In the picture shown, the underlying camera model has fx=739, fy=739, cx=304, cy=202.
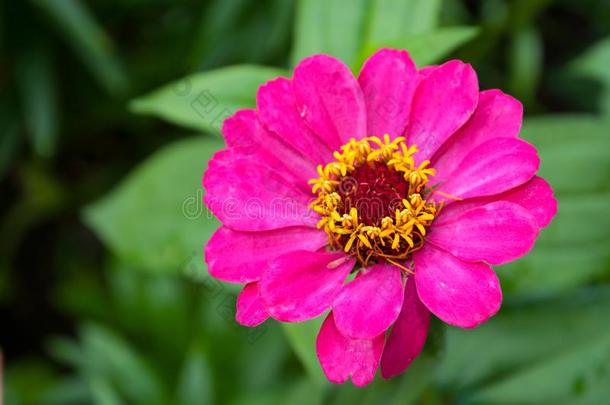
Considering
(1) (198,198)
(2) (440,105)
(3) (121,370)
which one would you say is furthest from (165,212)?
(2) (440,105)

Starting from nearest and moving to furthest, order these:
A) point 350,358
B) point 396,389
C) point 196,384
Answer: point 350,358
point 396,389
point 196,384

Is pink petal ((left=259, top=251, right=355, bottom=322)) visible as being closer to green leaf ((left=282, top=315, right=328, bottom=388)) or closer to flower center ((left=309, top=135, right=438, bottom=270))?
flower center ((left=309, top=135, right=438, bottom=270))

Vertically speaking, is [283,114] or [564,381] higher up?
[283,114]

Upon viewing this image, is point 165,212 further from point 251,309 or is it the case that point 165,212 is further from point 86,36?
point 251,309

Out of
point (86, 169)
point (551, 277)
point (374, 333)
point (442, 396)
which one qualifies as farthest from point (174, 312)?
point (374, 333)

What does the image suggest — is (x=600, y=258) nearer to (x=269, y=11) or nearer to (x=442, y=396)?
(x=442, y=396)

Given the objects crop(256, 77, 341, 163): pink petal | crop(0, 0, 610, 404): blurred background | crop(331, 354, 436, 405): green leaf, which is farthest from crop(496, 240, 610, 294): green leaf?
crop(256, 77, 341, 163): pink petal

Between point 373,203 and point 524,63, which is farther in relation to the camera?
point 524,63
